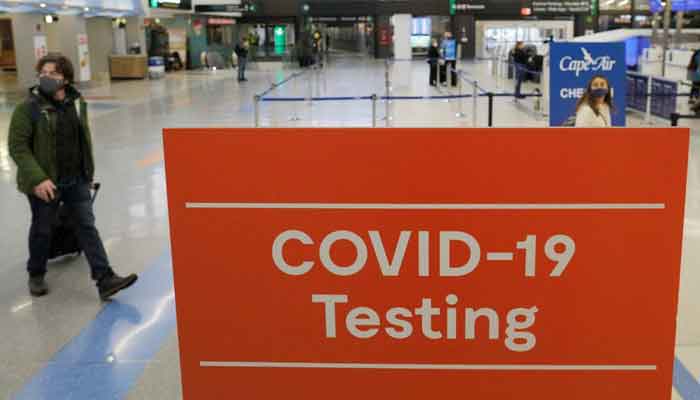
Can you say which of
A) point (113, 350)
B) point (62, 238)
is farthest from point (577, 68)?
point (113, 350)

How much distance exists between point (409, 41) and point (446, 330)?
46.1 m

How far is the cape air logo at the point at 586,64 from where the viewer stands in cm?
1112

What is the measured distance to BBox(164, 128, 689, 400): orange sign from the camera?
1705mm

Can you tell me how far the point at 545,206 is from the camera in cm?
172

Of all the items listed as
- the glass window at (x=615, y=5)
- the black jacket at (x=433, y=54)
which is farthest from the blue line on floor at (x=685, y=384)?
the glass window at (x=615, y=5)

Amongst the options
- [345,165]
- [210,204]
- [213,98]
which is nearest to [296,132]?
[345,165]

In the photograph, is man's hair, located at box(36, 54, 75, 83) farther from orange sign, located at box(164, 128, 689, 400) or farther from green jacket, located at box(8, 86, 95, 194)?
orange sign, located at box(164, 128, 689, 400)

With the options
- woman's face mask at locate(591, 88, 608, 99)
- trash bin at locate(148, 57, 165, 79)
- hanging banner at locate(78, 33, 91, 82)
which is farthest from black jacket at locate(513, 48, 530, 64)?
woman's face mask at locate(591, 88, 608, 99)

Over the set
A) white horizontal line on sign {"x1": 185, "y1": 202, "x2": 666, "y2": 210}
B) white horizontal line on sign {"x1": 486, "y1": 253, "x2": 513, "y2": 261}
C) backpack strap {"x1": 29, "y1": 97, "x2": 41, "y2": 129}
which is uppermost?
white horizontal line on sign {"x1": 185, "y1": 202, "x2": 666, "y2": 210}

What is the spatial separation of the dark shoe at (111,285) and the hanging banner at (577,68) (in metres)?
7.45

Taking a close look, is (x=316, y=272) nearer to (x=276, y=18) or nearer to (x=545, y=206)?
(x=545, y=206)

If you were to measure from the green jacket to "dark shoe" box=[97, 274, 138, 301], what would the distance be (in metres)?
0.77

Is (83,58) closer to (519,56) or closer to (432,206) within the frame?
(519,56)

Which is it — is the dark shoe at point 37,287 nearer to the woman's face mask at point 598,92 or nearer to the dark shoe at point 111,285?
the dark shoe at point 111,285
